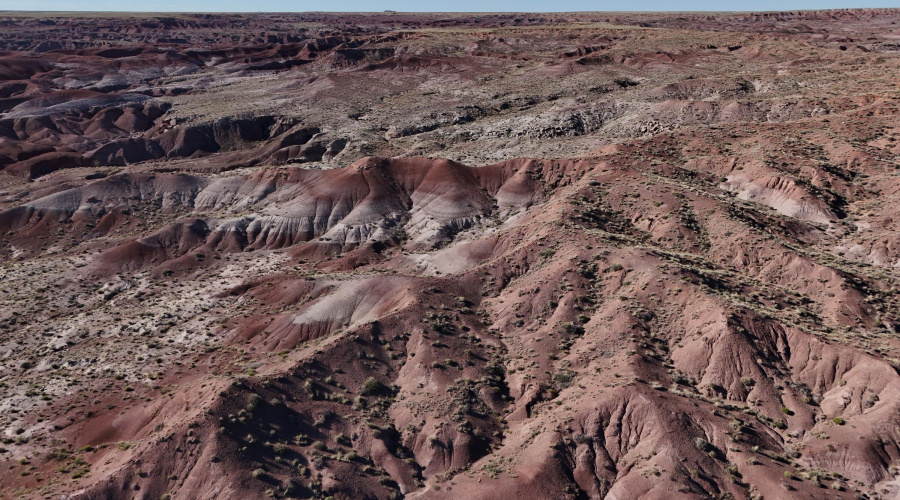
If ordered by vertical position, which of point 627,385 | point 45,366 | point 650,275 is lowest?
point 45,366

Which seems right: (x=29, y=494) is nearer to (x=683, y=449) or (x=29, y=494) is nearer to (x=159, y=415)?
(x=159, y=415)

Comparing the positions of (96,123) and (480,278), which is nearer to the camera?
(480,278)

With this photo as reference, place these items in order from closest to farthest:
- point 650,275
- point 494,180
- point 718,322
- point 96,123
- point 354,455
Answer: point 354,455
point 718,322
point 650,275
point 494,180
point 96,123

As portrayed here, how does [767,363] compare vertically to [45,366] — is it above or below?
above

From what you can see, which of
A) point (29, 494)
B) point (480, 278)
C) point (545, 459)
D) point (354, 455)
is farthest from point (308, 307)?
point (545, 459)

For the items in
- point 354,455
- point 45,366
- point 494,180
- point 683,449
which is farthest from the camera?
point 494,180

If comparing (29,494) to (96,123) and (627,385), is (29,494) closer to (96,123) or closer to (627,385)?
(627,385)
